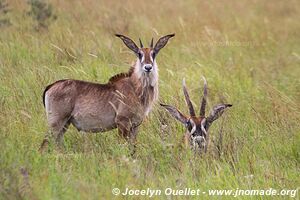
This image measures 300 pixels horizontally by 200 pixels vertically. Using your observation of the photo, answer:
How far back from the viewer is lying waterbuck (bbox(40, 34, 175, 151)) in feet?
25.4

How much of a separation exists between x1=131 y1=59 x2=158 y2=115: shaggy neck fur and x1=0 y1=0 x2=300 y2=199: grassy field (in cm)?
20

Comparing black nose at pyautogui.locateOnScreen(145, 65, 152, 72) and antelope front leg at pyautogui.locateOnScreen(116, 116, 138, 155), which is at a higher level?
black nose at pyautogui.locateOnScreen(145, 65, 152, 72)

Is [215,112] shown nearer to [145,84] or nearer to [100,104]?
[145,84]

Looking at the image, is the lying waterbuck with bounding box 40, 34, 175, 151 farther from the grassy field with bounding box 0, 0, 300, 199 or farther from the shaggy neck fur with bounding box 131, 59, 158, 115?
the grassy field with bounding box 0, 0, 300, 199

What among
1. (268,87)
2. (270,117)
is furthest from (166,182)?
(268,87)

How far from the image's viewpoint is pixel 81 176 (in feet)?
21.0

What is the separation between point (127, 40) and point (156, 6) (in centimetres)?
704

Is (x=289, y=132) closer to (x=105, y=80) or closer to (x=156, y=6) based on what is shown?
(x=105, y=80)

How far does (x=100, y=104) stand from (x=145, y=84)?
574 mm

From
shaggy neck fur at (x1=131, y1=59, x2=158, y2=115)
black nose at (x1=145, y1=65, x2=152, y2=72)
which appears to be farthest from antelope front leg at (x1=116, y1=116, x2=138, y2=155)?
black nose at (x1=145, y1=65, x2=152, y2=72)

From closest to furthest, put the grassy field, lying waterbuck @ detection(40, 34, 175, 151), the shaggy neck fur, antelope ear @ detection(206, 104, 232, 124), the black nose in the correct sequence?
the grassy field < antelope ear @ detection(206, 104, 232, 124) < lying waterbuck @ detection(40, 34, 175, 151) < the black nose < the shaggy neck fur

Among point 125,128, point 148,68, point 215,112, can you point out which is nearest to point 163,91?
point 148,68

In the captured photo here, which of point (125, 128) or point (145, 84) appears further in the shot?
point (145, 84)

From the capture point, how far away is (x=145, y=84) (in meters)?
8.23
